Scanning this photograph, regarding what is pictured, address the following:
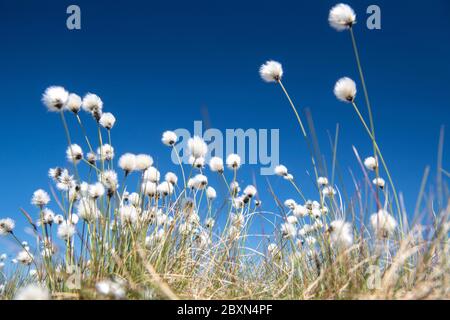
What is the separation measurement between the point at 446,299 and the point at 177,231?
87.3 inches

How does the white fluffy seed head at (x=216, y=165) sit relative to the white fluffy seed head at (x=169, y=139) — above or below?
below


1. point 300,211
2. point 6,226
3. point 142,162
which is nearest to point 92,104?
point 142,162

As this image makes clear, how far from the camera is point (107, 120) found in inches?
153

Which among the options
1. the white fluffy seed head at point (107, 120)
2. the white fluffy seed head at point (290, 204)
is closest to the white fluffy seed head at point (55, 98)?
the white fluffy seed head at point (107, 120)

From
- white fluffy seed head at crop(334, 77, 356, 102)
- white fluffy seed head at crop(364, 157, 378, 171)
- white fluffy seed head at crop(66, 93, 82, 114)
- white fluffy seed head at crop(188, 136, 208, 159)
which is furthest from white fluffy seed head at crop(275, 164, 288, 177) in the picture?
white fluffy seed head at crop(66, 93, 82, 114)

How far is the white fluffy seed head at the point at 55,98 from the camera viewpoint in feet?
10.6

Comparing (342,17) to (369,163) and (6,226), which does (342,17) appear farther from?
(6,226)

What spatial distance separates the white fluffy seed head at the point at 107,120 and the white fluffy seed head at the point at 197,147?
0.66m

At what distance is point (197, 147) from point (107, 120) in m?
0.78

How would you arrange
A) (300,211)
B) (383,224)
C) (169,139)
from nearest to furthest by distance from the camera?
(383,224), (169,139), (300,211)

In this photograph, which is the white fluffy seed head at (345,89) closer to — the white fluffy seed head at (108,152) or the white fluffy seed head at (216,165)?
the white fluffy seed head at (216,165)

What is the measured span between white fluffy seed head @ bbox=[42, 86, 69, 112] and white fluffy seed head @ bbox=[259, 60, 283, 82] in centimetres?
151
